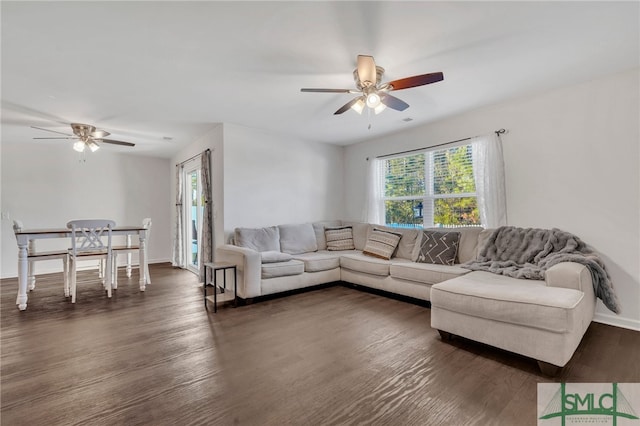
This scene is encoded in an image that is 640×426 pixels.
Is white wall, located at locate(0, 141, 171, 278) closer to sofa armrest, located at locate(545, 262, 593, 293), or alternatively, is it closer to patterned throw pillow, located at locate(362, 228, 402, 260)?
patterned throw pillow, located at locate(362, 228, 402, 260)

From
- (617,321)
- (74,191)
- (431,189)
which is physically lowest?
(617,321)

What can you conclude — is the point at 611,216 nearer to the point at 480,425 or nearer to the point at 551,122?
the point at 551,122

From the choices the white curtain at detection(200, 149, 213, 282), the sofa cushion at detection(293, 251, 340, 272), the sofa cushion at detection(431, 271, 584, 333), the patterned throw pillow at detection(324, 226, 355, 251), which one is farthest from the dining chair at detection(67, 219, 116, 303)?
the sofa cushion at detection(431, 271, 584, 333)

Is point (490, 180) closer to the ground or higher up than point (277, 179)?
closer to the ground

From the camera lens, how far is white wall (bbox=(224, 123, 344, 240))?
4.20m

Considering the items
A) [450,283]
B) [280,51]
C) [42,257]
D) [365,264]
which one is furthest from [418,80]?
[42,257]

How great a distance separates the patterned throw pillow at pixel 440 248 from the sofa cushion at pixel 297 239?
5.76 feet

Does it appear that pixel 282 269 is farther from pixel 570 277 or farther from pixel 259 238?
pixel 570 277

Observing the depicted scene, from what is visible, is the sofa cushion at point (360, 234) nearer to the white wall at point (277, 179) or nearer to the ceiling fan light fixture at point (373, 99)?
the white wall at point (277, 179)

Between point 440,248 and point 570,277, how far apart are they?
4.59 feet

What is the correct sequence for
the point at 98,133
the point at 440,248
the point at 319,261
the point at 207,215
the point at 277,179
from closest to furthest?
the point at 440,248 → the point at 319,261 → the point at 98,133 → the point at 207,215 → the point at 277,179

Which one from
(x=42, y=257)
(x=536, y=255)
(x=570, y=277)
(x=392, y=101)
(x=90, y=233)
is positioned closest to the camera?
(x=570, y=277)

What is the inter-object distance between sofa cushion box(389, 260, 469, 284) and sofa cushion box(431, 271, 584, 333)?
1.49 feet

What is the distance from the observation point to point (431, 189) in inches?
171
